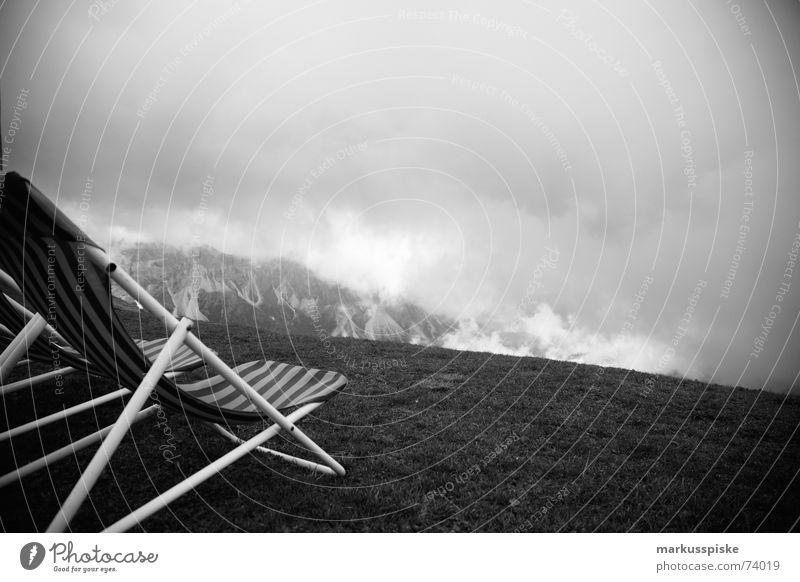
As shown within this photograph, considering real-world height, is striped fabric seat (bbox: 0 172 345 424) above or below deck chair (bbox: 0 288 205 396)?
above

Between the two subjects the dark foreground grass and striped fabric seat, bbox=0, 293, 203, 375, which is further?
striped fabric seat, bbox=0, 293, 203, 375

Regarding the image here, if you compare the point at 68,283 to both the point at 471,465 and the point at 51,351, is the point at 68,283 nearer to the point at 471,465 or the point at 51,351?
the point at 51,351

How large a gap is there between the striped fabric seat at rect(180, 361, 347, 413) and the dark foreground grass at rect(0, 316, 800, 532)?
78 cm

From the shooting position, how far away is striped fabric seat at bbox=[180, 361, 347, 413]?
2988mm

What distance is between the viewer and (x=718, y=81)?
4.87m

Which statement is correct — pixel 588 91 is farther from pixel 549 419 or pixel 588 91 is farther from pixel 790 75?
pixel 549 419

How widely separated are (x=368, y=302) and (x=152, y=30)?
163 meters

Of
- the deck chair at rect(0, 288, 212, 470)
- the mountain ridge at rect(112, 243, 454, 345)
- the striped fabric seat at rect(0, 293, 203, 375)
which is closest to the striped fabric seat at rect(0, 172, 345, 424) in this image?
the deck chair at rect(0, 288, 212, 470)

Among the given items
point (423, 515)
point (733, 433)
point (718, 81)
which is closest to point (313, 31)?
point (718, 81)
